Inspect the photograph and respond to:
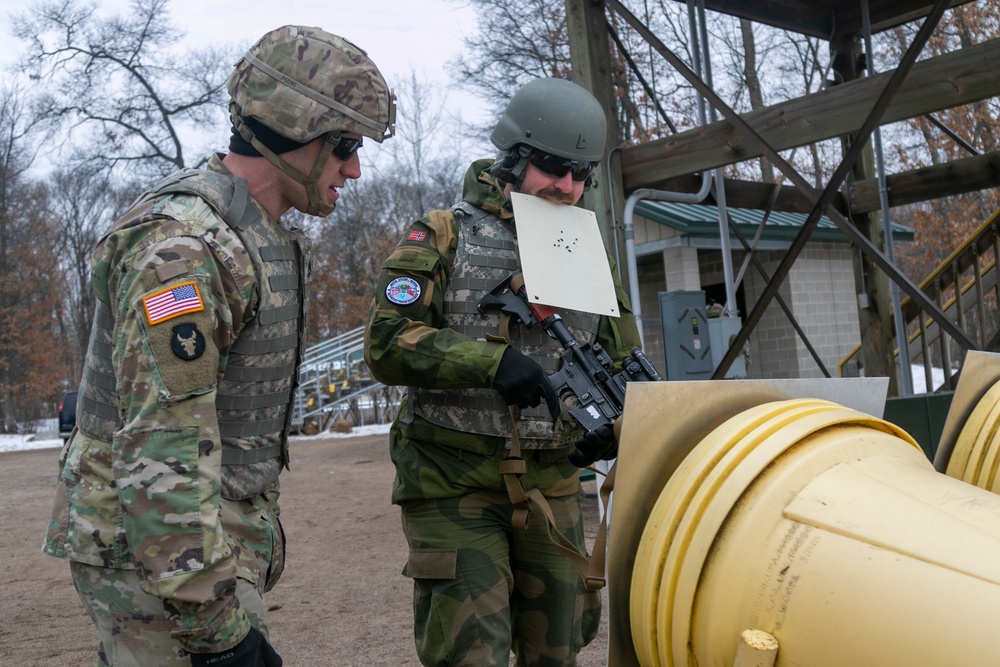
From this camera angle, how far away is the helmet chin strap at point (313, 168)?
2.06 metres

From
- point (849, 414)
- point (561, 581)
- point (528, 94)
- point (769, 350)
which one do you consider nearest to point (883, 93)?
point (528, 94)

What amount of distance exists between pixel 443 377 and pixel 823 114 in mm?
3727

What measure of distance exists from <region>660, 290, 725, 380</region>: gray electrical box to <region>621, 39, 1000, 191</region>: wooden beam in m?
1.31

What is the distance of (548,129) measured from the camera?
2.87 m

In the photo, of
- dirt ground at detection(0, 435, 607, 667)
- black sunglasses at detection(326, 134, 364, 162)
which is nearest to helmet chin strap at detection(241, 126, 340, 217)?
black sunglasses at detection(326, 134, 364, 162)

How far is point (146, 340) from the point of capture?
65.8 inches

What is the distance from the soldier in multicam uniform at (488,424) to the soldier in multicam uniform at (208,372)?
55cm

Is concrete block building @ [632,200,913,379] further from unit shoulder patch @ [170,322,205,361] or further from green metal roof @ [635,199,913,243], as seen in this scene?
unit shoulder patch @ [170,322,205,361]

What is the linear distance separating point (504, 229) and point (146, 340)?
1450mm

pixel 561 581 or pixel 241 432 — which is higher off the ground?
pixel 241 432

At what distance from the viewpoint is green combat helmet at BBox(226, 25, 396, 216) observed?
6.62 feet

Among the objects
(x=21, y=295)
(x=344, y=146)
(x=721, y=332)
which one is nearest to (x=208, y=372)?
(x=344, y=146)

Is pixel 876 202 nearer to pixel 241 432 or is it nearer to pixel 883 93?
pixel 883 93

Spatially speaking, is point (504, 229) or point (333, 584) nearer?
point (504, 229)
